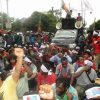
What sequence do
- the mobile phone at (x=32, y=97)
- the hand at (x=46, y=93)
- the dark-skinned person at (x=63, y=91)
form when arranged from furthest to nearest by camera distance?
the dark-skinned person at (x=63, y=91), the hand at (x=46, y=93), the mobile phone at (x=32, y=97)

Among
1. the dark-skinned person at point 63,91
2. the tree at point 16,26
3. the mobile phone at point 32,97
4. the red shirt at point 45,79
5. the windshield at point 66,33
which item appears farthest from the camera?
the tree at point 16,26

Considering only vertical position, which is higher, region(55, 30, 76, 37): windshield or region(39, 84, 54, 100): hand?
region(39, 84, 54, 100): hand

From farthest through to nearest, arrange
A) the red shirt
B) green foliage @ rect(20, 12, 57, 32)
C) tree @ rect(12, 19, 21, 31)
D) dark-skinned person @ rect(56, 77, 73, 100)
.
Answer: tree @ rect(12, 19, 21, 31) → green foliage @ rect(20, 12, 57, 32) → the red shirt → dark-skinned person @ rect(56, 77, 73, 100)

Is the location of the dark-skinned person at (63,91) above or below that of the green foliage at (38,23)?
above

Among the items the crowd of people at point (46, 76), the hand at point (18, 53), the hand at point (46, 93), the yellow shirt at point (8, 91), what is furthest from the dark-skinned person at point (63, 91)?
the hand at point (46, 93)

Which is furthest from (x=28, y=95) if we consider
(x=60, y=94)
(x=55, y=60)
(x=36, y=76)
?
(x=55, y=60)

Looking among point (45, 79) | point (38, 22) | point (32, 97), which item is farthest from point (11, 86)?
point (38, 22)

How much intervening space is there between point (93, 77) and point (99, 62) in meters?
6.40

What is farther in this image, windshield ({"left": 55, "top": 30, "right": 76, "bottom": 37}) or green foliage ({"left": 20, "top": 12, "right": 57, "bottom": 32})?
green foliage ({"left": 20, "top": 12, "right": 57, "bottom": 32})

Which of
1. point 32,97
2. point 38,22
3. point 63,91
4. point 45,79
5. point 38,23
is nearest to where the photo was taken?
point 32,97

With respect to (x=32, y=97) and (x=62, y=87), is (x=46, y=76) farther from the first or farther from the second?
(x=32, y=97)

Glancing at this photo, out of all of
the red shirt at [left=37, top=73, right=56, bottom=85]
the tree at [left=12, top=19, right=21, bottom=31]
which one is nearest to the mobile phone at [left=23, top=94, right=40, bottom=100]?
the red shirt at [left=37, top=73, right=56, bottom=85]

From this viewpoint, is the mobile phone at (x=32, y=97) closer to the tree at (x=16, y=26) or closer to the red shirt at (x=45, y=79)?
the red shirt at (x=45, y=79)

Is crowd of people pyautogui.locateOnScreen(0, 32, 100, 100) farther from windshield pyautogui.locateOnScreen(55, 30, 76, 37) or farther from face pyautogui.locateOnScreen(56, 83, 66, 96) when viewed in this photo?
windshield pyautogui.locateOnScreen(55, 30, 76, 37)
